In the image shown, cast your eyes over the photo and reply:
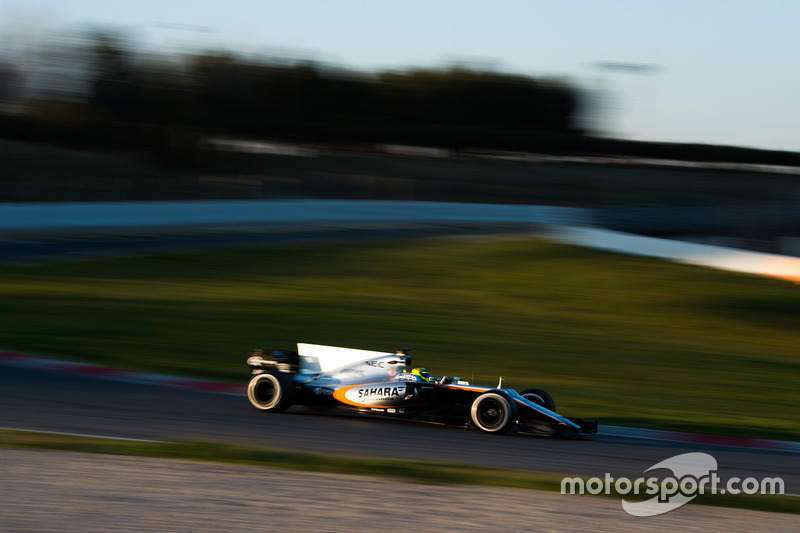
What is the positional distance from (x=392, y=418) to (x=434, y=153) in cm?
4437

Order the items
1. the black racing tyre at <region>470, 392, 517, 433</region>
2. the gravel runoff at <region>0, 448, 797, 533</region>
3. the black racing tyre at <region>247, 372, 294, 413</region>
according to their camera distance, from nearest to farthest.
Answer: the gravel runoff at <region>0, 448, 797, 533</region>
the black racing tyre at <region>470, 392, 517, 433</region>
the black racing tyre at <region>247, 372, 294, 413</region>

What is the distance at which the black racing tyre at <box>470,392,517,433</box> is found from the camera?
6391mm

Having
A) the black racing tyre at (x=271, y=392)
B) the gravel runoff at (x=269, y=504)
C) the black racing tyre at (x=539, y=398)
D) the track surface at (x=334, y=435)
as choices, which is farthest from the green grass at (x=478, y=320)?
the gravel runoff at (x=269, y=504)

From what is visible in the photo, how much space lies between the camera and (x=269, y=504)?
4527mm

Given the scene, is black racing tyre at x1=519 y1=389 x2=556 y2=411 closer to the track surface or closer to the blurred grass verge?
the track surface

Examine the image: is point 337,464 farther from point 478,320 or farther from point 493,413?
point 478,320

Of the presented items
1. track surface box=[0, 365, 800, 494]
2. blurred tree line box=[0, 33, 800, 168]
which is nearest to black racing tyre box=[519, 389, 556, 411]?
track surface box=[0, 365, 800, 494]

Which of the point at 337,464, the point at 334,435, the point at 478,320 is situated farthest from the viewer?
the point at 478,320

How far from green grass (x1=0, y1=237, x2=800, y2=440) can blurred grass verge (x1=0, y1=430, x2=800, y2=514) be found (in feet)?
7.74

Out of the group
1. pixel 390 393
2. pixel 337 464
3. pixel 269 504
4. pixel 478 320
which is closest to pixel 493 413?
pixel 390 393

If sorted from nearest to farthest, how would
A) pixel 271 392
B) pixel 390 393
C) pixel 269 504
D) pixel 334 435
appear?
pixel 269 504 → pixel 334 435 → pixel 390 393 → pixel 271 392

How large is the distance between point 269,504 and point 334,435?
6.05ft

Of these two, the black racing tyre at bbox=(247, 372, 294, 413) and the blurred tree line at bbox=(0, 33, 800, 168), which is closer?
the black racing tyre at bbox=(247, 372, 294, 413)

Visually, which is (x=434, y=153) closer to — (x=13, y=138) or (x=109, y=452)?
(x=13, y=138)
